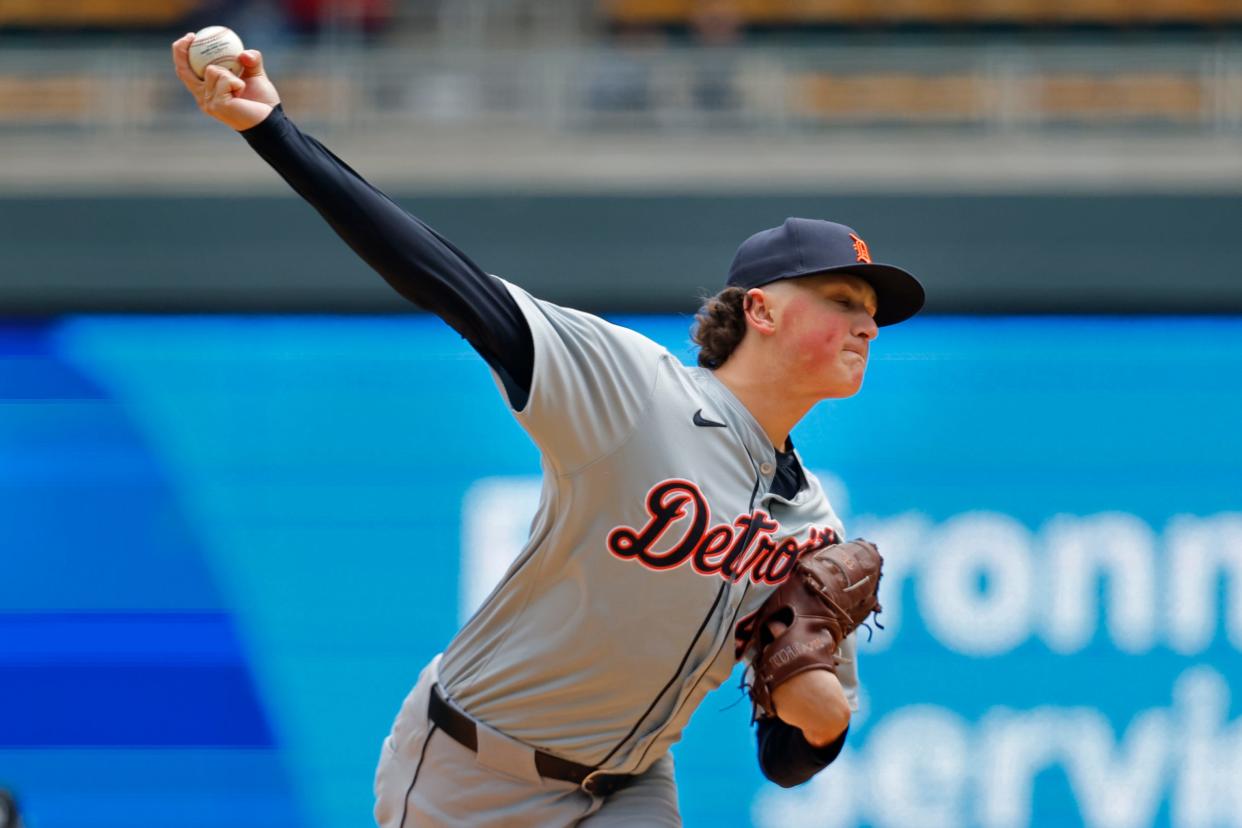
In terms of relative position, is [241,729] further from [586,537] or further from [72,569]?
[586,537]

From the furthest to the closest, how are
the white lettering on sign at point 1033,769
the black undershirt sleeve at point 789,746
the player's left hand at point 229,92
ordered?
1. the white lettering on sign at point 1033,769
2. the black undershirt sleeve at point 789,746
3. the player's left hand at point 229,92

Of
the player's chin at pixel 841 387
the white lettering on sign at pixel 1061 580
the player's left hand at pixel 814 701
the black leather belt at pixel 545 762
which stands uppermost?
the player's chin at pixel 841 387

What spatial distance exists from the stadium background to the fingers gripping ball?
3223 millimetres

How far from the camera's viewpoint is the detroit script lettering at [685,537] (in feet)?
7.47

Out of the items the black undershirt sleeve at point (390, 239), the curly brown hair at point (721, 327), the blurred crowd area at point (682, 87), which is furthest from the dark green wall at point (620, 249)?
the black undershirt sleeve at point (390, 239)

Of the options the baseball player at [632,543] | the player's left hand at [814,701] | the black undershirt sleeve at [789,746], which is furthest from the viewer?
the black undershirt sleeve at [789,746]

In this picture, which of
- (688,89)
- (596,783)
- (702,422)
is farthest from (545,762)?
(688,89)

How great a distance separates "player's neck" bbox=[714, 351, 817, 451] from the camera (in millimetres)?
2424

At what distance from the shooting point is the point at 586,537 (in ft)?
7.52

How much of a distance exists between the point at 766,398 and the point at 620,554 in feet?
1.18

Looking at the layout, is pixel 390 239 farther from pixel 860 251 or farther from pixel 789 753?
pixel 789 753

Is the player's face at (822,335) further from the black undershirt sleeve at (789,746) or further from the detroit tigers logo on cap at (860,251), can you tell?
the black undershirt sleeve at (789,746)

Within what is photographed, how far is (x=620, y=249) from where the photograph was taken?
5812 mm

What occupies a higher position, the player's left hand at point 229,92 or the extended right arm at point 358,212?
the player's left hand at point 229,92
